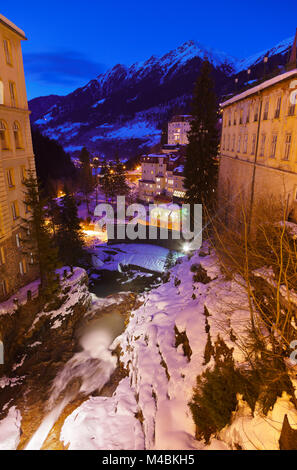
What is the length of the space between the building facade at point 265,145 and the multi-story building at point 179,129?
82.7m

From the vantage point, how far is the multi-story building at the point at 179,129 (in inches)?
4016

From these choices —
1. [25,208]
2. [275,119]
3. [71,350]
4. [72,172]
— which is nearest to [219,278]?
[275,119]

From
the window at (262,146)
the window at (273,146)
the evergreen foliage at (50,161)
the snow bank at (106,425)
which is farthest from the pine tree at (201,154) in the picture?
the evergreen foliage at (50,161)

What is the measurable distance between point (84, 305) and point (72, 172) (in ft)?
163

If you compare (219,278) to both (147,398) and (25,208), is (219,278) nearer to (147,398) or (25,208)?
(147,398)

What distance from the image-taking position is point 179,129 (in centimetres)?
10375

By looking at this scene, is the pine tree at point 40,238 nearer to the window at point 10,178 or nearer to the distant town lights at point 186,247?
the window at point 10,178

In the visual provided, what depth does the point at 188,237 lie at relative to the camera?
38.2 m

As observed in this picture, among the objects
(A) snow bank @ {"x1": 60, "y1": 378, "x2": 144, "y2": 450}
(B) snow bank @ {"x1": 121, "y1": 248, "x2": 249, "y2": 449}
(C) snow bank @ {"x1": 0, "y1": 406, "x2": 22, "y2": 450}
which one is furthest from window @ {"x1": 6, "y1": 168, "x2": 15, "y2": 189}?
(A) snow bank @ {"x1": 60, "y1": 378, "x2": 144, "y2": 450}

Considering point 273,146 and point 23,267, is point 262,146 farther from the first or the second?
point 23,267

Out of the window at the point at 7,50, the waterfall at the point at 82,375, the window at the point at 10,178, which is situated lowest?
the waterfall at the point at 82,375

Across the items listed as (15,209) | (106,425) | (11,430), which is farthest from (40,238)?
(106,425)

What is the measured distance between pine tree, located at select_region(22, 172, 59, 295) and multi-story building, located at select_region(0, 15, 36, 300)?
79 cm

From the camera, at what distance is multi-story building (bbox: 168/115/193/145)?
102000mm
